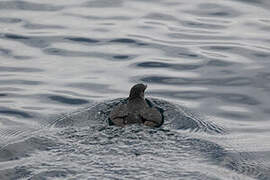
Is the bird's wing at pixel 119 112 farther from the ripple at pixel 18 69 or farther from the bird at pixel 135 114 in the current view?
the ripple at pixel 18 69

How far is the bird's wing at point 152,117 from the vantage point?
14172 millimetres

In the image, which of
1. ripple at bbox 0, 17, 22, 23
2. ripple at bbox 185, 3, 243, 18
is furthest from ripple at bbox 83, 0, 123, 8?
ripple at bbox 0, 17, 22, 23

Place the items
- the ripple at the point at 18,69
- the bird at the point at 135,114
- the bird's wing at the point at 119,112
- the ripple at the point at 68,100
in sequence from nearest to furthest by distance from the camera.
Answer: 1. the bird at the point at 135,114
2. the bird's wing at the point at 119,112
3. the ripple at the point at 68,100
4. the ripple at the point at 18,69

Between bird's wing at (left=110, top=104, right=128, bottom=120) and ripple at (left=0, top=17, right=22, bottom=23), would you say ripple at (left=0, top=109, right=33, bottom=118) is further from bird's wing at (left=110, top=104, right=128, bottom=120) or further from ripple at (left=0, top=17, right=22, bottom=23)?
ripple at (left=0, top=17, right=22, bottom=23)

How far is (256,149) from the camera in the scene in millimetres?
13773

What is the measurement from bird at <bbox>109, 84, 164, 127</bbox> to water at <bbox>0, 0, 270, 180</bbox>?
9.5 inches

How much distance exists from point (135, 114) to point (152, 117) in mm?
350

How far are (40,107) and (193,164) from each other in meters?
5.03

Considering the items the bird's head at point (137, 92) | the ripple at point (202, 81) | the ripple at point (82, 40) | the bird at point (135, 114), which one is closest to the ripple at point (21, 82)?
the ripple at point (202, 81)

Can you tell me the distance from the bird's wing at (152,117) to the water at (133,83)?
19cm

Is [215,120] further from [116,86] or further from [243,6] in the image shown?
[243,6]

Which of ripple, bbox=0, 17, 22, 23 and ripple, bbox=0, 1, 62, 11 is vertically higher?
ripple, bbox=0, 1, 62, 11

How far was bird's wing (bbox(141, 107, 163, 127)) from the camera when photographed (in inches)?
558

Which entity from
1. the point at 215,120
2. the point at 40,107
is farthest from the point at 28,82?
the point at 215,120
